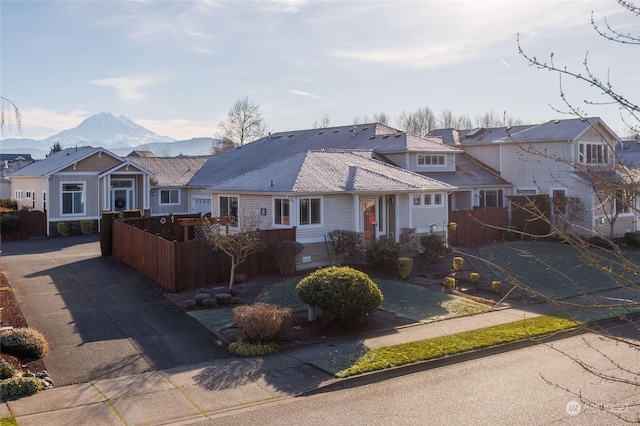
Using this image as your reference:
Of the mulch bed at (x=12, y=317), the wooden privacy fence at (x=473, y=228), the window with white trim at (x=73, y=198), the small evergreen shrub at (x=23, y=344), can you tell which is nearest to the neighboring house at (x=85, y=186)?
the window with white trim at (x=73, y=198)

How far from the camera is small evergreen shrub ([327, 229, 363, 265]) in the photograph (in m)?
23.1

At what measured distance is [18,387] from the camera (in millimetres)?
10406

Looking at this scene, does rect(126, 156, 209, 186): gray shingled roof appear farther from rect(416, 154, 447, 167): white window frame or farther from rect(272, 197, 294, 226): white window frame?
rect(272, 197, 294, 226): white window frame

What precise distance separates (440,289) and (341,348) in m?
7.69

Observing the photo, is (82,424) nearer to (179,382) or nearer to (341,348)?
(179,382)

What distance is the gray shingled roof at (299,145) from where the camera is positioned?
3616cm

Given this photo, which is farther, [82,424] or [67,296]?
[67,296]

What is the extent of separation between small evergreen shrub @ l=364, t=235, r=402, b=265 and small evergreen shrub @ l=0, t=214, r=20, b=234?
20.9 m

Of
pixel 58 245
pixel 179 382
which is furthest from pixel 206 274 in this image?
pixel 58 245

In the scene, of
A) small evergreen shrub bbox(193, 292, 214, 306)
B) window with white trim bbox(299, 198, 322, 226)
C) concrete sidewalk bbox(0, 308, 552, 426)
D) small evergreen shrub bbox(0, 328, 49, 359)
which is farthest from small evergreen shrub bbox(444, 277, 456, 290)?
small evergreen shrub bbox(0, 328, 49, 359)

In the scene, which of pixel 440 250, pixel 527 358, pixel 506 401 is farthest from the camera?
pixel 440 250

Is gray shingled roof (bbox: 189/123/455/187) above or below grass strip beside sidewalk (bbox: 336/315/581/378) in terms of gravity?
above

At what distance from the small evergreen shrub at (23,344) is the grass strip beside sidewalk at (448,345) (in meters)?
6.35

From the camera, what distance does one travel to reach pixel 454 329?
15.3 meters
